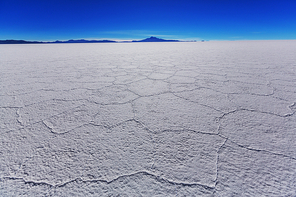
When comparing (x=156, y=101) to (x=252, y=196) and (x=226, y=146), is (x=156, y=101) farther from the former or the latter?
(x=252, y=196)

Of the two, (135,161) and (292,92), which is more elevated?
(292,92)

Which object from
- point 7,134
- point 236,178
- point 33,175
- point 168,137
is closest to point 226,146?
point 236,178

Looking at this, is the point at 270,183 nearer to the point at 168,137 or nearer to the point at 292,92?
the point at 168,137

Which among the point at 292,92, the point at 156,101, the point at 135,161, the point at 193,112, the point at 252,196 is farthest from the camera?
the point at 292,92

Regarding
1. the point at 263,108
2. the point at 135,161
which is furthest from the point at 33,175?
the point at 263,108

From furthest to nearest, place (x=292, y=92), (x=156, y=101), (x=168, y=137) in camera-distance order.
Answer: (x=292, y=92), (x=156, y=101), (x=168, y=137)

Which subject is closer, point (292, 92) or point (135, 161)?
point (135, 161)
